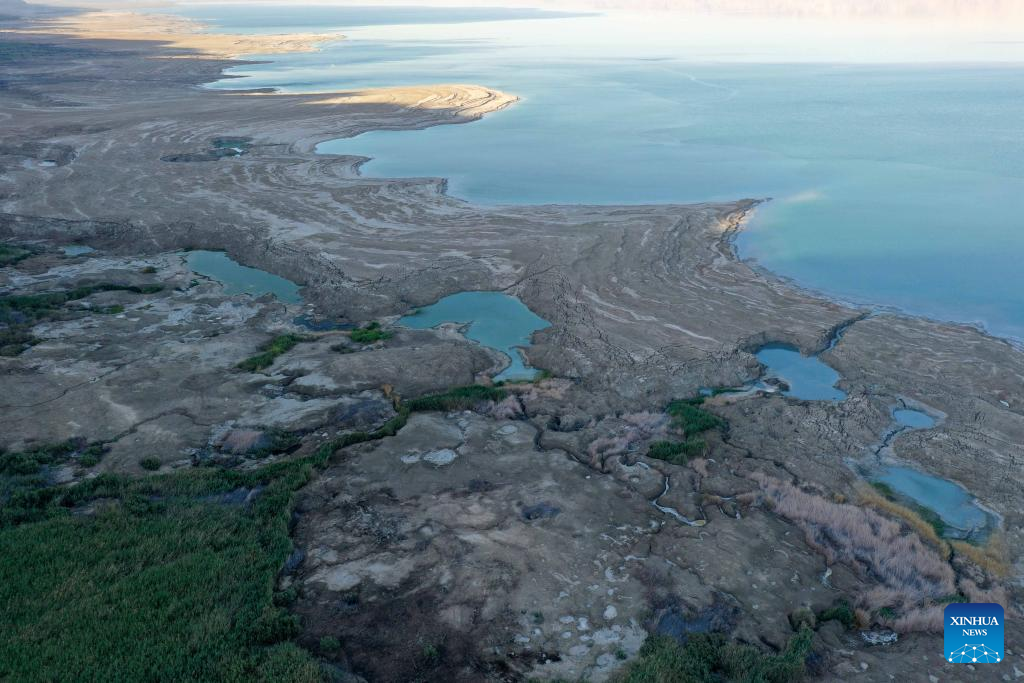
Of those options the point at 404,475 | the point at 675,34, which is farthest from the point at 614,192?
the point at 675,34

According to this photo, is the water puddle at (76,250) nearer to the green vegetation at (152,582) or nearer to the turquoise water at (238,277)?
the turquoise water at (238,277)

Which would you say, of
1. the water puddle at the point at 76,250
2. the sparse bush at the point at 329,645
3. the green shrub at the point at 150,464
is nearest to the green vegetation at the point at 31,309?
the water puddle at the point at 76,250

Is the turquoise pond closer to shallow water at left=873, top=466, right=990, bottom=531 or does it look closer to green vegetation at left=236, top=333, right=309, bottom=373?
shallow water at left=873, top=466, right=990, bottom=531

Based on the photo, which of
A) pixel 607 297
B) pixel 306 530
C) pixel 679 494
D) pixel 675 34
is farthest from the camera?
pixel 675 34

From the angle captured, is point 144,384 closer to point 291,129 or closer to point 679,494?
point 679,494

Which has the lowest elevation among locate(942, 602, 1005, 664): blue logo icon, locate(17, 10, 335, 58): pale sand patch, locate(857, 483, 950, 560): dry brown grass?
locate(857, 483, 950, 560): dry brown grass

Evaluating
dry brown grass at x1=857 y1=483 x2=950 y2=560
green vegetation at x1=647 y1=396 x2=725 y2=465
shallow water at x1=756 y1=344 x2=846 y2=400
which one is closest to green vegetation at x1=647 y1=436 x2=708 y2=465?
green vegetation at x1=647 y1=396 x2=725 y2=465

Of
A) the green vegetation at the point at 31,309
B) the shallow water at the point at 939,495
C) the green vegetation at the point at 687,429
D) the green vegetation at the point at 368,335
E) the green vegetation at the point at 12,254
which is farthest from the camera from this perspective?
the green vegetation at the point at 12,254
